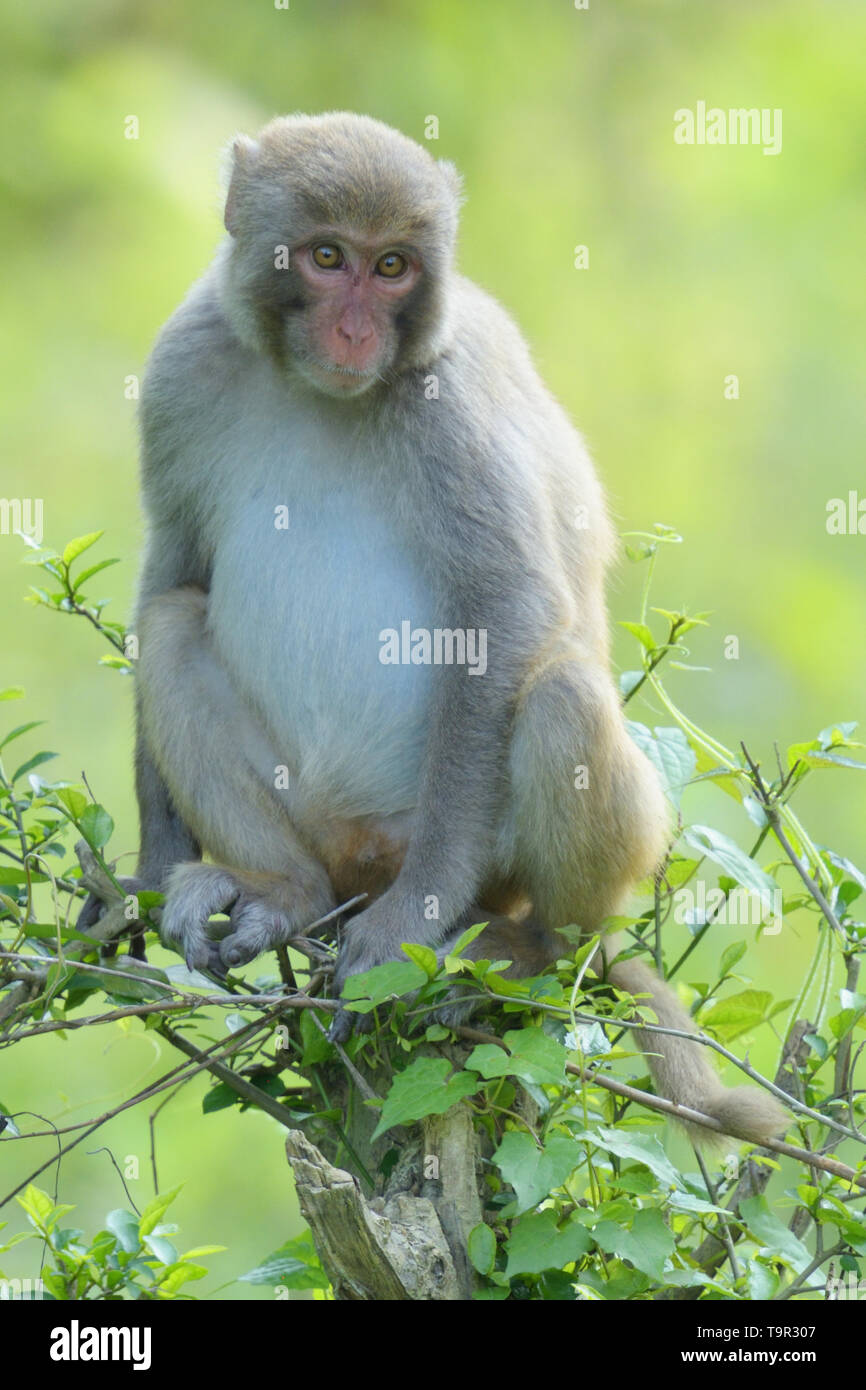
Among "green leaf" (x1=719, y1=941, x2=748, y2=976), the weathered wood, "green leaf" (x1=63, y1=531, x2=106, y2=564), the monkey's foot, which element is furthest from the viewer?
the monkey's foot

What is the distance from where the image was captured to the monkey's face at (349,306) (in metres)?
4.60

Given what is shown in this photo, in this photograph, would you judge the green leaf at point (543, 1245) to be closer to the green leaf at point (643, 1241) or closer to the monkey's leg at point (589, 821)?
the green leaf at point (643, 1241)

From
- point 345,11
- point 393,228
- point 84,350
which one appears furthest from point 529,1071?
point 345,11

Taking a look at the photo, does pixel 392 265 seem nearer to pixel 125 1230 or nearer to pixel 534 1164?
pixel 534 1164

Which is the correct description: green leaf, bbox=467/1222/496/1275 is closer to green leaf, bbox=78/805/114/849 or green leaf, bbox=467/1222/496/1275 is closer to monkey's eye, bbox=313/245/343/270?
green leaf, bbox=78/805/114/849

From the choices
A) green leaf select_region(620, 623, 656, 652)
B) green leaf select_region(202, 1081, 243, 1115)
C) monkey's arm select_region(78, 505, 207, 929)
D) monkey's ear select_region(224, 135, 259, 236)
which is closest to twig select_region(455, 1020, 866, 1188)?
green leaf select_region(202, 1081, 243, 1115)

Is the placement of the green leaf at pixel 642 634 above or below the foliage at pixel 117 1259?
above

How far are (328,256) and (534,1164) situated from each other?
8.83ft

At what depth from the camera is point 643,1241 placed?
341 centimetres

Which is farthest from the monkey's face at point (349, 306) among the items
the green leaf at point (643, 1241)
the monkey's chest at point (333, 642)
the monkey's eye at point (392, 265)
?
the green leaf at point (643, 1241)

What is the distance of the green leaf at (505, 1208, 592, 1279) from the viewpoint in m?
3.42

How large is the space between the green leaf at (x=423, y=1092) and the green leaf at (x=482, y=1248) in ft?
1.00

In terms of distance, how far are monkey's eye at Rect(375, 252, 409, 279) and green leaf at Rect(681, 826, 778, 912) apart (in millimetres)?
1869

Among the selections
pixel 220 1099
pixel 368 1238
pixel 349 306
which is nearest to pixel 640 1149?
pixel 368 1238
